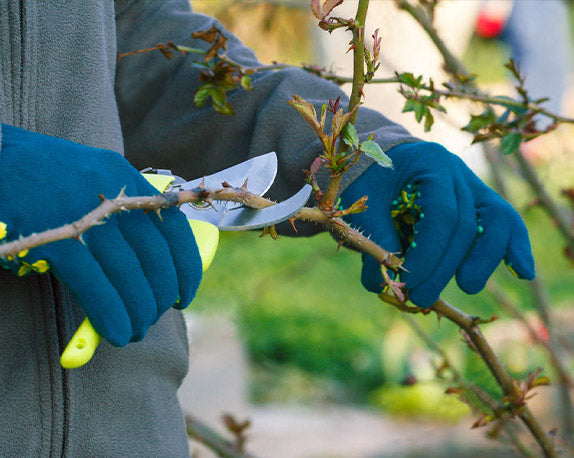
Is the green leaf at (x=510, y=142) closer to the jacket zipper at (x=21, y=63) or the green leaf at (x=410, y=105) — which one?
the green leaf at (x=410, y=105)

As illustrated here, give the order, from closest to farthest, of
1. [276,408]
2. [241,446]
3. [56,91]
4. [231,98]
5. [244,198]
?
[244,198]
[56,91]
[231,98]
[241,446]
[276,408]

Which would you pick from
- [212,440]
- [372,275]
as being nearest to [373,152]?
[372,275]

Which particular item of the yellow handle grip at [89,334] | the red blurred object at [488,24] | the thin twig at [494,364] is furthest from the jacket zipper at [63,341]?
the red blurred object at [488,24]

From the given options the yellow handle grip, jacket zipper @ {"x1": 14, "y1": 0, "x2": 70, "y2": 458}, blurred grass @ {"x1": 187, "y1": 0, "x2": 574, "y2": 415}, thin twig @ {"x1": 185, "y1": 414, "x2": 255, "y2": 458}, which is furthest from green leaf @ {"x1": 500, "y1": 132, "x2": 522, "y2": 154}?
blurred grass @ {"x1": 187, "y1": 0, "x2": 574, "y2": 415}

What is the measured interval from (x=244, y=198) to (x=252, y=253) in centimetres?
464

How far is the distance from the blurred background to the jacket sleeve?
4.25 ft

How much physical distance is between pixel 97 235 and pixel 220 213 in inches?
9.1

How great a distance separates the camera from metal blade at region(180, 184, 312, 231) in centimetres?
87

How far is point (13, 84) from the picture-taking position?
0.94m

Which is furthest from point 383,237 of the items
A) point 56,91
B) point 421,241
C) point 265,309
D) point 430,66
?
point 265,309

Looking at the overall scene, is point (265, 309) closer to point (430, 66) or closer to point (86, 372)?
point (430, 66)

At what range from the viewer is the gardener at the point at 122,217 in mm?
781

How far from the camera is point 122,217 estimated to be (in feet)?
2.68

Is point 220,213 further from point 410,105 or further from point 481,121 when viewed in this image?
point 481,121
